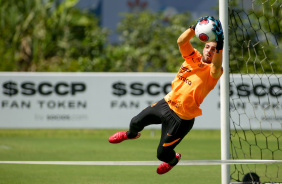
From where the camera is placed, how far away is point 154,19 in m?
25.7

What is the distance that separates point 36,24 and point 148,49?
5.31m

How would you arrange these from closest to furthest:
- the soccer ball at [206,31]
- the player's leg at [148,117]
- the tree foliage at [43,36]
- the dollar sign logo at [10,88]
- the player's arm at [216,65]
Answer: the soccer ball at [206,31] < the player's arm at [216,65] < the player's leg at [148,117] < the dollar sign logo at [10,88] < the tree foliage at [43,36]

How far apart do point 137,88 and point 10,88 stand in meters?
3.71

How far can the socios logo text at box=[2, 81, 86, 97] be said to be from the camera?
15.2m

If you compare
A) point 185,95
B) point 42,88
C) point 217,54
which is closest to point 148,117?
point 185,95

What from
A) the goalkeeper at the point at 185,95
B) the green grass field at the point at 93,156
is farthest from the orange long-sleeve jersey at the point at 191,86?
the green grass field at the point at 93,156

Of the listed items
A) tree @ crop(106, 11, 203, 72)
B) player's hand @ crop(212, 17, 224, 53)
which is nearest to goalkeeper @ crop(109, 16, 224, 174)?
player's hand @ crop(212, 17, 224, 53)

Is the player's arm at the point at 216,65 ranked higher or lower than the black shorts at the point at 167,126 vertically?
higher

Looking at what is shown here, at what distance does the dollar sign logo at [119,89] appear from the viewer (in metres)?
15.2

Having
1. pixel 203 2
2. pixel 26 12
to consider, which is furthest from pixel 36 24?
pixel 203 2

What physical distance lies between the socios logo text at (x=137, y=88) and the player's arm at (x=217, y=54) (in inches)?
353

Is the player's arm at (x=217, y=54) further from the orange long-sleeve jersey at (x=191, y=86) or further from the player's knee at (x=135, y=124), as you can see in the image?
the player's knee at (x=135, y=124)

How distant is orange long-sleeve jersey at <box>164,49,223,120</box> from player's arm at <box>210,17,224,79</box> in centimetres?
24

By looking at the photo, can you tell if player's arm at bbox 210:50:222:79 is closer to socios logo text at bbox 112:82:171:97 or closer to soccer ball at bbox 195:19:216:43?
soccer ball at bbox 195:19:216:43
